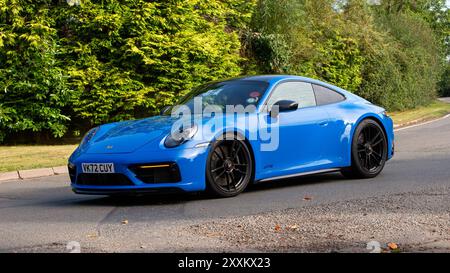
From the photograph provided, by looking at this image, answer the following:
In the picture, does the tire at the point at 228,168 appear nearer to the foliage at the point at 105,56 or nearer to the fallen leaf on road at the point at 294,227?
the fallen leaf on road at the point at 294,227

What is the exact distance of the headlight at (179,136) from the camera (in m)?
8.32

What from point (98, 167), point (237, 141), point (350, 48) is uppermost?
point (237, 141)

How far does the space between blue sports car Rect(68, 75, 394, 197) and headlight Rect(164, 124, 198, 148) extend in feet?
0.03

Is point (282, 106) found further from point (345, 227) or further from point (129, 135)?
point (345, 227)

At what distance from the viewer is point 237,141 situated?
28.6 ft

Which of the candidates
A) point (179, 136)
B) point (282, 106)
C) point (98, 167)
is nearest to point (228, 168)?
point (179, 136)

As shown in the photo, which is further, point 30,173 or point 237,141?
point 30,173

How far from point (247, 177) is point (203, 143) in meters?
0.75

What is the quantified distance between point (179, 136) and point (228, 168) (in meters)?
0.67

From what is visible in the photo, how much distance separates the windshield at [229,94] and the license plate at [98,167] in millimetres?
1604

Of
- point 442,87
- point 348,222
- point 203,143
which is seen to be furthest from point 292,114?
point 442,87

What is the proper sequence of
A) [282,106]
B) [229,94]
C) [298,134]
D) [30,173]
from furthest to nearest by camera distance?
[30,173] → [229,94] → [298,134] → [282,106]

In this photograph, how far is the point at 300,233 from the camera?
6.42 meters

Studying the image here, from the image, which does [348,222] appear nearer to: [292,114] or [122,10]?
[292,114]
